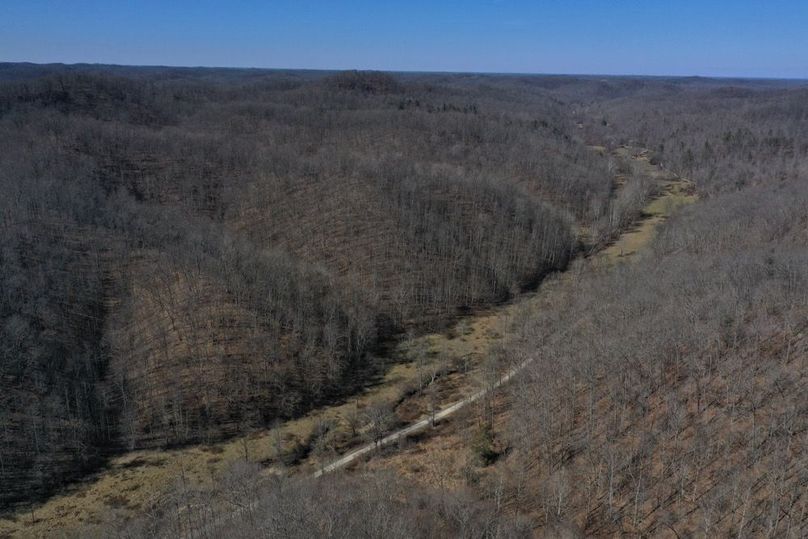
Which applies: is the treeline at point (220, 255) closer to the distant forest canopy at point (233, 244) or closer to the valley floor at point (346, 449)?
the distant forest canopy at point (233, 244)

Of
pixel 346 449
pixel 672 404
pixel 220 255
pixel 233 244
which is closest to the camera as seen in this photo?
pixel 672 404

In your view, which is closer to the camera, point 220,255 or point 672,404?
point 672,404

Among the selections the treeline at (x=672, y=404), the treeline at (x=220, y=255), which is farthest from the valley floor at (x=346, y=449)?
the treeline at (x=672, y=404)

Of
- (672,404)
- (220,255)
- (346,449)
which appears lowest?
(346,449)

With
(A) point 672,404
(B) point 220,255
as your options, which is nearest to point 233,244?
(B) point 220,255

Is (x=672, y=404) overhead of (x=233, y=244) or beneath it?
beneath

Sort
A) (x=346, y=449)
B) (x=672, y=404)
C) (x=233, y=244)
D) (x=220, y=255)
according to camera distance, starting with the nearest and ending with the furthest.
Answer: (x=672, y=404)
(x=346, y=449)
(x=220, y=255)
(x=233, y=244)

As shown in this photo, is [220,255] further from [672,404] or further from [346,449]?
[672,404]
